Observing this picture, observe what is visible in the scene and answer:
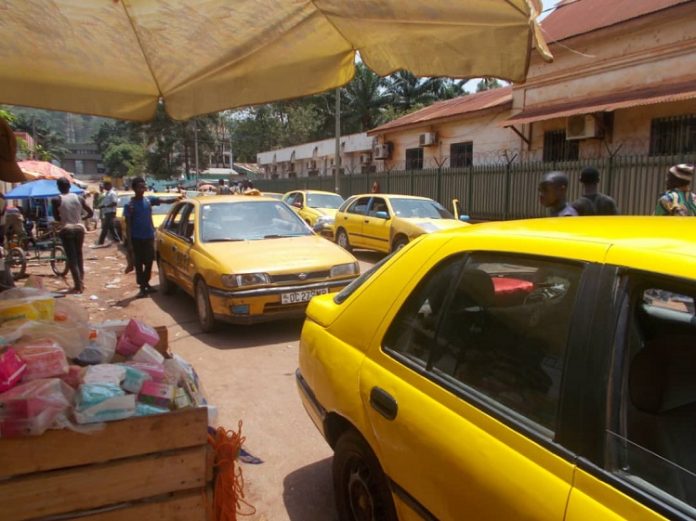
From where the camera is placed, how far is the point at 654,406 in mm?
1506

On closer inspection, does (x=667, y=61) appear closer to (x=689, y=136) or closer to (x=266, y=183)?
(x=689, y=136)

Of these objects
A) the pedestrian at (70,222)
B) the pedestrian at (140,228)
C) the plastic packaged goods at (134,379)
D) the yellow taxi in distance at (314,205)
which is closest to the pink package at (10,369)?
the plastic packaged goods at (134,379)

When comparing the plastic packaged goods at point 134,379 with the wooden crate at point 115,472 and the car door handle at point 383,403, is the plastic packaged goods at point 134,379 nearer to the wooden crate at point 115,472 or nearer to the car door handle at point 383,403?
the wooden crate at point 115,472

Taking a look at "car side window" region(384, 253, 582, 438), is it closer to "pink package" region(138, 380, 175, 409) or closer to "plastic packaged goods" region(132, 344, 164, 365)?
"pink package" region(138, 380, 175, 409)

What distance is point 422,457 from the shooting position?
1838 millimetres

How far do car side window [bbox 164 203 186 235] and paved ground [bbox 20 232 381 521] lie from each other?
44.3 inches

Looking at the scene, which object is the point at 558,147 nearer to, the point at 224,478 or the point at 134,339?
the point at 134,339

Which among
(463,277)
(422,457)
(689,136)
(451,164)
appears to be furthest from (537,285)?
(451,164)

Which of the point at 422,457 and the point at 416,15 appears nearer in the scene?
the point at 422,457

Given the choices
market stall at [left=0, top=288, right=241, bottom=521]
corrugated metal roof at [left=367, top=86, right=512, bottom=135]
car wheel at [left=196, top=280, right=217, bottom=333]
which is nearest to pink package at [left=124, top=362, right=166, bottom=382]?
market stall at [left=0, top=288, right=241, bottom=521]

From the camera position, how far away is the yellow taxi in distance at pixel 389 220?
1094 centimetres

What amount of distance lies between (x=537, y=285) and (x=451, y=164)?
20.1 metres

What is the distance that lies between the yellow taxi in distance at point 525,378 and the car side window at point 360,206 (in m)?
10.2

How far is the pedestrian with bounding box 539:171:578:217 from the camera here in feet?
13.8
